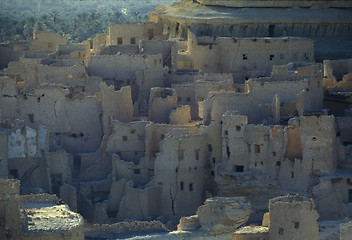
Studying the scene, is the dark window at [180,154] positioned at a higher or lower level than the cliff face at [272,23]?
lower

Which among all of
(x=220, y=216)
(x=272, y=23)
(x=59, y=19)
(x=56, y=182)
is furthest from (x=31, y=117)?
(x=59, y=19)

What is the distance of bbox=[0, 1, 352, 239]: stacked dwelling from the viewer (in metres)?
45.0

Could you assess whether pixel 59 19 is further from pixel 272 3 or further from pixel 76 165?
pixel 76 165

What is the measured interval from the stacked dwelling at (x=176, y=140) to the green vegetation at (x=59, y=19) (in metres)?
18.5

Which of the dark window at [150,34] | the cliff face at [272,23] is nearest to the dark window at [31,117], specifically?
the dark window at [150,34]

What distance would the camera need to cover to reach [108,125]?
159ft

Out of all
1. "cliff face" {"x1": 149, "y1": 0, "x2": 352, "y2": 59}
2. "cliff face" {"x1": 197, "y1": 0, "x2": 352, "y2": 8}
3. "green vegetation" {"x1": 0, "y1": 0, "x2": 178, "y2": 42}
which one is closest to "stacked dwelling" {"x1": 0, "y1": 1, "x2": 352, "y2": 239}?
"cliff face" {"x1": 149, "y1": 0, "x2": 352, "y2": 59}

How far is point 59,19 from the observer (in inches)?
4481

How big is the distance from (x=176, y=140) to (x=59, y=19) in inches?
2740

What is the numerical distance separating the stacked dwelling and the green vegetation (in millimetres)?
18537

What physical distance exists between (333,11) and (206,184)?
17417 mm

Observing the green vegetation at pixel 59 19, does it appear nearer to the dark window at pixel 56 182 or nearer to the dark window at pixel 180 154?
the dark window at pixel 56 182

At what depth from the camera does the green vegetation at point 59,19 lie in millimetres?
90438

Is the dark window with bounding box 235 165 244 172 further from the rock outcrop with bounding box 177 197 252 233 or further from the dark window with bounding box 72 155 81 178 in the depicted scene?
the dark window with bounding box 72 155 81 178
